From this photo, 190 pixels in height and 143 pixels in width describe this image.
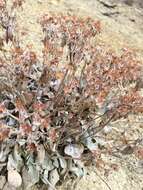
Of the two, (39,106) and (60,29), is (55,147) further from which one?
(60,29)

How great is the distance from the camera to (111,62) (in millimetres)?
4355

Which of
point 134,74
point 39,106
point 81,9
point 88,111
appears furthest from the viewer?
point 81,9

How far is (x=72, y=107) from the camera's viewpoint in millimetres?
4559

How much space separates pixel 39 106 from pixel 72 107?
65 centimetres

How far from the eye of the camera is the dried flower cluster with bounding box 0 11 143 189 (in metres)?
4.24

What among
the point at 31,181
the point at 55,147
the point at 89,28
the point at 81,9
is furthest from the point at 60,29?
the point at 81,9

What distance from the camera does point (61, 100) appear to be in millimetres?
4523

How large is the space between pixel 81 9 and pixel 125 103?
4381mm

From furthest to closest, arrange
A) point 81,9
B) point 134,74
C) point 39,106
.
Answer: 1. point 81,9
2. point 134,74
3. point 39,106

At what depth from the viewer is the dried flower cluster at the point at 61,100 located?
424cm

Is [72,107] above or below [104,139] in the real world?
above

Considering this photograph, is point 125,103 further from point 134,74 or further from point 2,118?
point 2,118

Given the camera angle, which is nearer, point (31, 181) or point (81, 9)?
point (31, 181)

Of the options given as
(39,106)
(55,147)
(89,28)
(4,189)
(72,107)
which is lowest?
(4,189)
